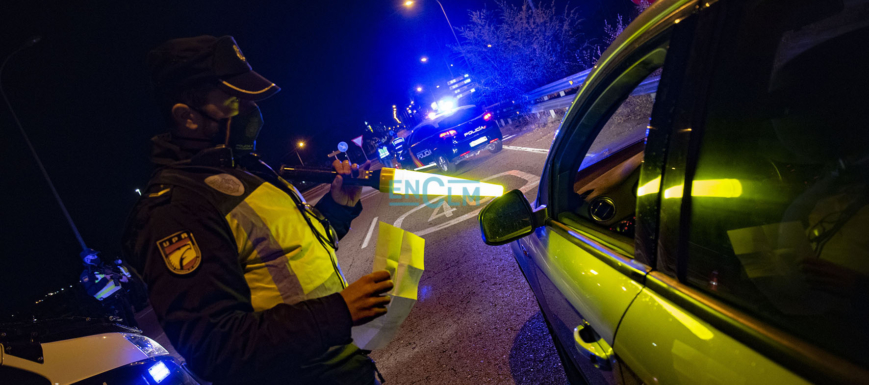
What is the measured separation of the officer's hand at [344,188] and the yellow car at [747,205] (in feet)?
4.80

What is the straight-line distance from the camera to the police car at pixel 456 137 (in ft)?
33.9

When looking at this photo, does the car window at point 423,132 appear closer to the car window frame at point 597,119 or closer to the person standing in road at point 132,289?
the person standing in road at point 132,289

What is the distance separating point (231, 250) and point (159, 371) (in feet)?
4.94

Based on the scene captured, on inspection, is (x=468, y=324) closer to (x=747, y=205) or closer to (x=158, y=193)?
(x=158, y=193)

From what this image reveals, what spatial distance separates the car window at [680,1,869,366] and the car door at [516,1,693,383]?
0.22 meters

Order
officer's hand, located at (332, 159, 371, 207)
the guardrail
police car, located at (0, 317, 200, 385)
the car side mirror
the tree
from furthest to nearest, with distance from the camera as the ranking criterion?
1. the tree
2. the guardrail
3. officer's hand, located at (332, 159, 371, 207)
4. police car, located at (0, 317, 200, 385)
5. the car side mirror

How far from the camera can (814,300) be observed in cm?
69

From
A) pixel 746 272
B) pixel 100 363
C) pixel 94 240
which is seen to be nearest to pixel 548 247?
pixel 746 272

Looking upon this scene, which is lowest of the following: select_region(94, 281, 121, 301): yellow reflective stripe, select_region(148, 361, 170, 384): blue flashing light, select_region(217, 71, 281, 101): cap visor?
select_region(148, 361, 170, 384): blue flashing light

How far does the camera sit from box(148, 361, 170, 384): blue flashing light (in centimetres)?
218

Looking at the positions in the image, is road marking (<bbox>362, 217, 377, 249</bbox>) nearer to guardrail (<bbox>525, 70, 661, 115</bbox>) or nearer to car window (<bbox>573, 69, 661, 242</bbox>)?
guardrail (<bbox>525, 70, 661, 115</bbox>)

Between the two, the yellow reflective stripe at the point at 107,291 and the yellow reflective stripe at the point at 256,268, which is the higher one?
the yellow reflective stripe at the point at 256,268

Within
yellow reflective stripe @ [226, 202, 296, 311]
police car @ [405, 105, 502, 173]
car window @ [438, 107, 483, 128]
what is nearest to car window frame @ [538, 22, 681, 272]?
yellow reflective stripe @ [226, 202, 296, 311]

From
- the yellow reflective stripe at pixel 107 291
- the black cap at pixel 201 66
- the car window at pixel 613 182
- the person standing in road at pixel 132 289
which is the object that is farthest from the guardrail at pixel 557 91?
the person standing in road at pixel 132 289
